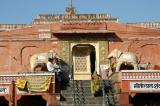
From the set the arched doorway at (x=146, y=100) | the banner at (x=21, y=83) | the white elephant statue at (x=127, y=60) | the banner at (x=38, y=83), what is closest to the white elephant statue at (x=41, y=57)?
the banner at (x=38, y=83)

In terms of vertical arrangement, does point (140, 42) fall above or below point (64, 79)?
above

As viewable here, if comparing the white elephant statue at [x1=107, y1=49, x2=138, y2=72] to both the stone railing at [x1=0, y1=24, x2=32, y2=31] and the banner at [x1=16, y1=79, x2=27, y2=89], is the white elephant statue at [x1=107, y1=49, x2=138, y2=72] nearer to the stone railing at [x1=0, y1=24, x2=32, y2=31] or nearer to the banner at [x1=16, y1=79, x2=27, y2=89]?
the banner at [x1=16, y1=79, x2=27, y2=89]

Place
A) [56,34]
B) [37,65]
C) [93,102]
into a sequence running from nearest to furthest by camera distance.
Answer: [93,102]
[37,65]
[56,34]

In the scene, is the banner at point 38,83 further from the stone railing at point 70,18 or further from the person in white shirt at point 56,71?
the stone railing at point 70,18

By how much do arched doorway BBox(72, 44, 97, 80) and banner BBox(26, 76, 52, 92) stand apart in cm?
573

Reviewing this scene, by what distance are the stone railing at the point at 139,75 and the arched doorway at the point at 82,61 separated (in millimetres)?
5979

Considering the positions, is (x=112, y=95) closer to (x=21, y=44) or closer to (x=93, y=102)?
(x=93, y=102)

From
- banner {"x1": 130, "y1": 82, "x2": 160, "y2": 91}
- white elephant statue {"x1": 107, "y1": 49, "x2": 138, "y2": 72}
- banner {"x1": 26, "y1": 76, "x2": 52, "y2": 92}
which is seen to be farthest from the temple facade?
banner {"x1": 130, "y1": 82, "x2": 160, "y2": 91}

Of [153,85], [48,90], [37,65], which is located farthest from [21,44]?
[153,85]

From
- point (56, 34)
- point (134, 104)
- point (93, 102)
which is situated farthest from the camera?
point (56, 34)

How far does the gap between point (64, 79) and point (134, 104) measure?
4.08 m

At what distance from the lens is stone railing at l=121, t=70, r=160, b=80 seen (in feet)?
78.7

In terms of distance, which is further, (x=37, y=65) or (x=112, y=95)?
(x=37, y=65)

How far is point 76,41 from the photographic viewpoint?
96.9 feet
